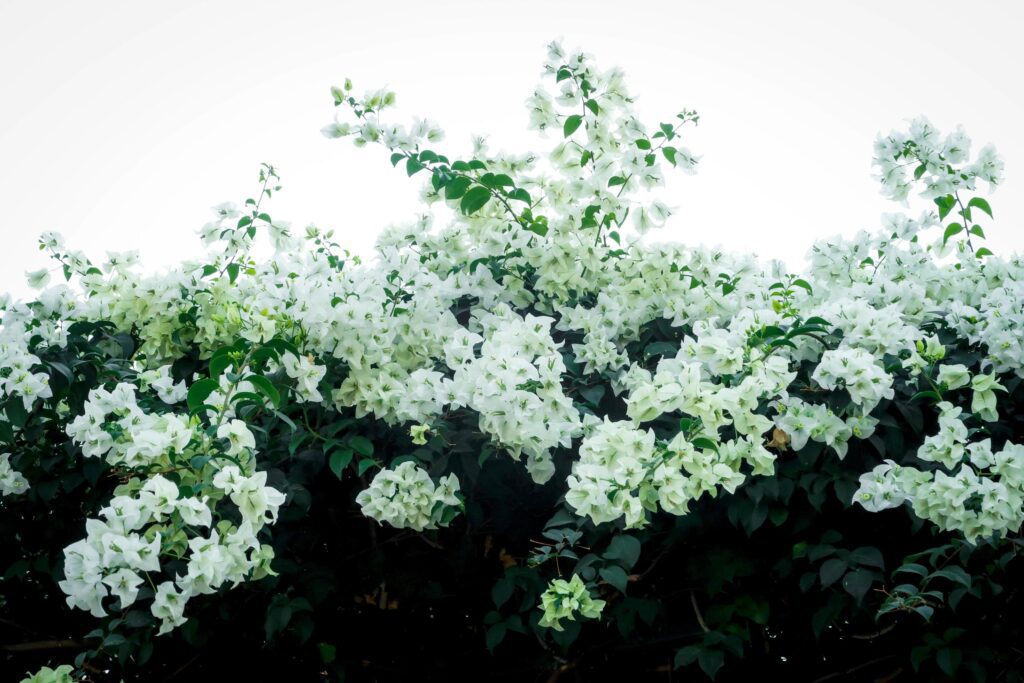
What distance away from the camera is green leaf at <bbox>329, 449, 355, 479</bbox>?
2316mm

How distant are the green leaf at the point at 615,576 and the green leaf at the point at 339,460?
2.34 ft

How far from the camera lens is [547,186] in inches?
126

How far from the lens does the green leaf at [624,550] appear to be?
2140 mm

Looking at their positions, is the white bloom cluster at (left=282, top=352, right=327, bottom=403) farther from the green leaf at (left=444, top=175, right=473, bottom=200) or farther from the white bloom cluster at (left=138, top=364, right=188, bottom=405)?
the green leaf at (left=444, top=175, right=473, bottom=200)

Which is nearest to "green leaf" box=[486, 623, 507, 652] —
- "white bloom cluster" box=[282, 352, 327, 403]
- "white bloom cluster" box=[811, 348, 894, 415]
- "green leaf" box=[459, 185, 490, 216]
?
"white bloom cluster" box=[282, 352, 327, 403]

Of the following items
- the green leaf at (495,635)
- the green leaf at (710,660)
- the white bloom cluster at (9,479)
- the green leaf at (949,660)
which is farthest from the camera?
the white bloom cluster at (9,479)

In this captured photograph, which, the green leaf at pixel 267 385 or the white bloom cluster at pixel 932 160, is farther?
the white bloom cluster at pixel 932 160

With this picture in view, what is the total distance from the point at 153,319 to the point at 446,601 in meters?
1.38

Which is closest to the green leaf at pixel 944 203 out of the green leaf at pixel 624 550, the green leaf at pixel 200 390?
the green leaf at pixel 624 550

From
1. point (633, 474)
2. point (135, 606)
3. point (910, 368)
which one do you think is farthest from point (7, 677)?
point (910, 368)

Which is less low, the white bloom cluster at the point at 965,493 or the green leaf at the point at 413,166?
the green leaf at the point at 413,166

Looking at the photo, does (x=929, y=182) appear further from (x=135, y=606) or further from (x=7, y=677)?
(x=7, y=677)

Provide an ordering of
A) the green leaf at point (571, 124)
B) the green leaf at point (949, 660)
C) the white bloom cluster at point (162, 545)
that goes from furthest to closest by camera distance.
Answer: the green leaf at point (571, 124)
the green leaf at point (949, 660)
the white bloom cluster at point (162, 545)

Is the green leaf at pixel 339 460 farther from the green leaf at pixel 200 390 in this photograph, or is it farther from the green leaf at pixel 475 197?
the green leaf at pixel 475 197
